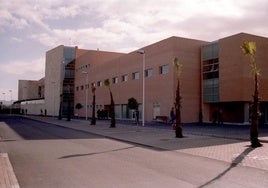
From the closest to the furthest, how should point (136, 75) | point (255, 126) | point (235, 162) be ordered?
1. point (235, 162)
2. point (255, 126)
3. point (136, 75)

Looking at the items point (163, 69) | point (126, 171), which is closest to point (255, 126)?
point (126, 171)

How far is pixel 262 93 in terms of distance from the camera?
113 ft

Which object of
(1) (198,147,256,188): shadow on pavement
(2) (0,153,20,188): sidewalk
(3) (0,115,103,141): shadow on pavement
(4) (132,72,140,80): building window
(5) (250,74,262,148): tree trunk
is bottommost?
(3) (0,115,103,141): shadow on pavement

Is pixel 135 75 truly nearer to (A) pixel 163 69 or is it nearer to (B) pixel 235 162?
(A) pixel 163 69

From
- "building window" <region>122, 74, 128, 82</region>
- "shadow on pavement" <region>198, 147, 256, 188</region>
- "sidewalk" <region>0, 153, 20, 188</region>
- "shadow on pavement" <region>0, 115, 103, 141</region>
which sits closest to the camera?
"sidewalk" <region>0, 153, 20, 188</region>

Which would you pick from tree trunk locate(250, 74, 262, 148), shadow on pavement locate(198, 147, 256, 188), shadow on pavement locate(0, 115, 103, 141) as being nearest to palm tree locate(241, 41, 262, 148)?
tree trunk locate(250, 74, 262, 148)

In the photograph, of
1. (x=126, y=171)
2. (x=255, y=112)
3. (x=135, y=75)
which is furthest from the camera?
(x=135, y=75)

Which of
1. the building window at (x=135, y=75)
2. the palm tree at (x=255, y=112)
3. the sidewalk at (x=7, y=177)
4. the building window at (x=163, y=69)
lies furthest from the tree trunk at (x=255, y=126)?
the building window at (x=135, y=75)

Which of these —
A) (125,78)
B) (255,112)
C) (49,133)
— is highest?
(125,78)

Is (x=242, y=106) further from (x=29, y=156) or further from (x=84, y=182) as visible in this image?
(x=84, y=182)

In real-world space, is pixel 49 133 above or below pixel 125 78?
below

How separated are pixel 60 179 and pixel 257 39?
31.0 m

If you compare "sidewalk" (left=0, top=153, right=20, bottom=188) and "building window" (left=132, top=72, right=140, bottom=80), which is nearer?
"sidewalk" (left=0, top=153, right=20, bottom=188)

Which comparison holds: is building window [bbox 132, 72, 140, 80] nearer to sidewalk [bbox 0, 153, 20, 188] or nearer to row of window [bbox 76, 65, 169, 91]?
row of window [bbox 76, 65, 169, 91]
